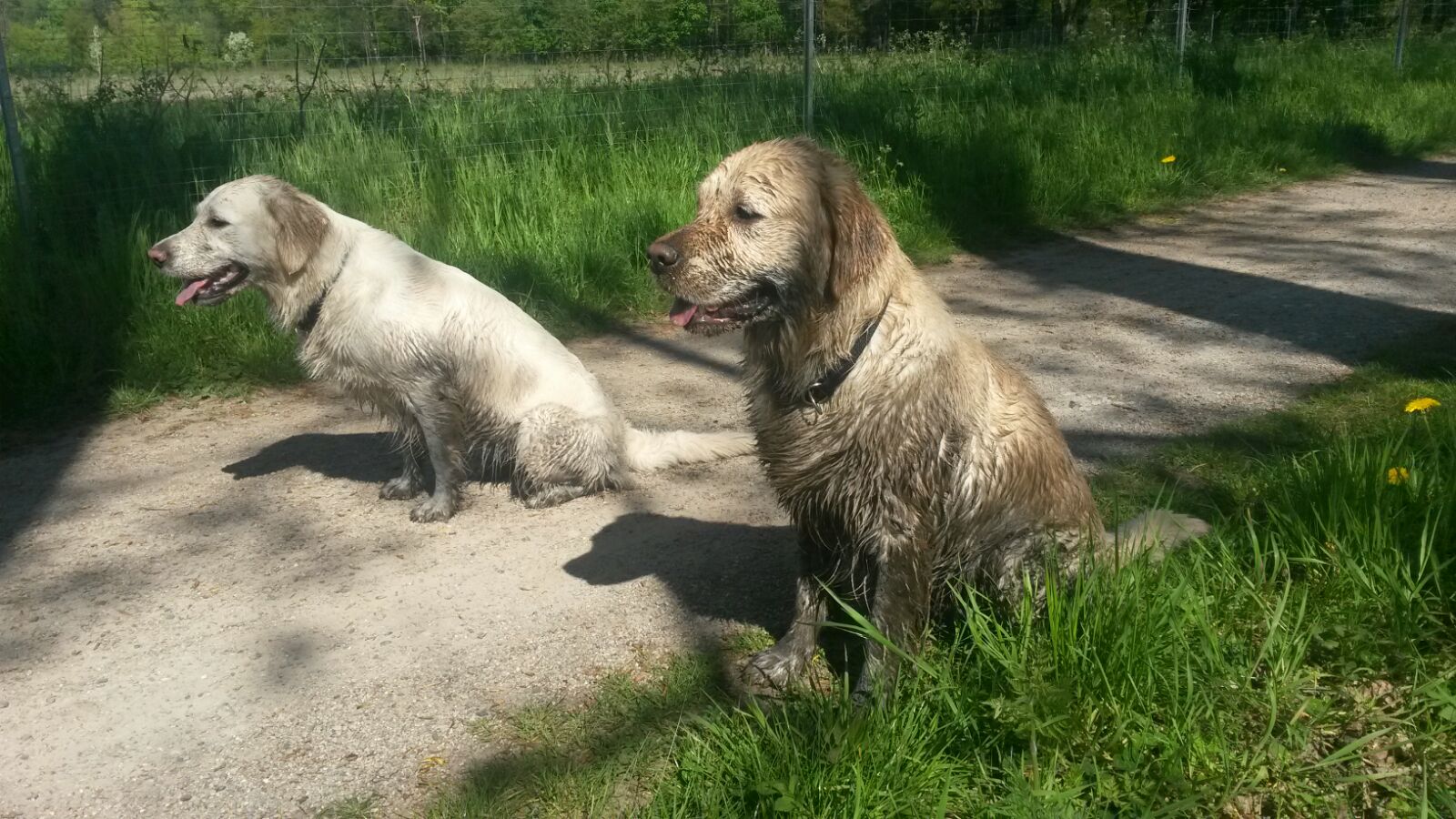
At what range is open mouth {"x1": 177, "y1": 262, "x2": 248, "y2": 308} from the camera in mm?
4970

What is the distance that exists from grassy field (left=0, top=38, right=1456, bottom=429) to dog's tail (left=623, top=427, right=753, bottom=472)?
2.44 meters

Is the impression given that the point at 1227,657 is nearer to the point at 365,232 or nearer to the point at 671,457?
the point at 671,457

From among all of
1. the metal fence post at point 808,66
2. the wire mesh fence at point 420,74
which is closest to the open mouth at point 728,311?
the wire mesh fence at point 420,74

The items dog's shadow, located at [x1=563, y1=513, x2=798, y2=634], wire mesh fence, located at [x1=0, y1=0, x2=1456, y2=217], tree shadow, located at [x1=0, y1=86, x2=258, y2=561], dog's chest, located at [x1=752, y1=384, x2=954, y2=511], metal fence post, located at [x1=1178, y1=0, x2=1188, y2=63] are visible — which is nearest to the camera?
dog's chest, located at [x1=752, y1=384, x2=954, y2=511]

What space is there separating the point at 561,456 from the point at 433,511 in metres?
0.60

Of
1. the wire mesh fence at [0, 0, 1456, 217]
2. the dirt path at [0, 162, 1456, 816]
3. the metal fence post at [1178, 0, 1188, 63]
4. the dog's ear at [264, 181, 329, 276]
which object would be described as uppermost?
the metal fence post at [1178, 0, 1188, 63]

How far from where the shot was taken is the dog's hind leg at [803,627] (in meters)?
3.53

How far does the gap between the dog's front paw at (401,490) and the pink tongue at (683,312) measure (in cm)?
251

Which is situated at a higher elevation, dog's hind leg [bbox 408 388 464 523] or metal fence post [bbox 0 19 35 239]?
metal fence post [bbox 0 19 35 239]

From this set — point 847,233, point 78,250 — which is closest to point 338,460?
point 78,250

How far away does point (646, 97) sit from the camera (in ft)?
32.9

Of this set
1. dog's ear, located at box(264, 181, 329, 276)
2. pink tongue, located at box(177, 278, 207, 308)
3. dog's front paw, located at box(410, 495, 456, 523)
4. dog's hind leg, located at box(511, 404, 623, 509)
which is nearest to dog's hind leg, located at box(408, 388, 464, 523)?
dog's front paw, located at box(410, 495, 456, 523)

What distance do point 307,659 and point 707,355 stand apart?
12.6 ft

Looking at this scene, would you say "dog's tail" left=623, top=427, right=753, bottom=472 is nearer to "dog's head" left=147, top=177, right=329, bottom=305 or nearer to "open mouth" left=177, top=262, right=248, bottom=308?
"dog's head" left=147, top=177, right=329, bottom=305
